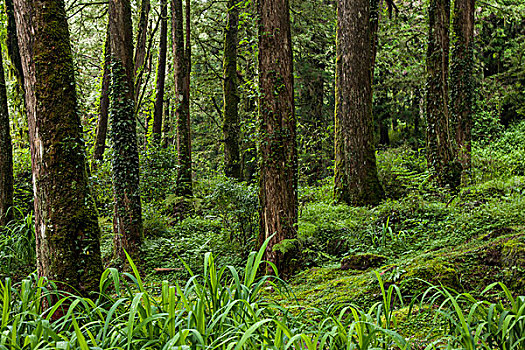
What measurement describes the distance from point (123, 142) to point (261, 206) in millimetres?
3321

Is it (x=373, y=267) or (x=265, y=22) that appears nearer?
(x=373, y=267)

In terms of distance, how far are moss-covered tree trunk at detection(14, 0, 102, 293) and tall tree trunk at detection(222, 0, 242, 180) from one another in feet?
32.5

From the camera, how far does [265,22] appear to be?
6.08 metres

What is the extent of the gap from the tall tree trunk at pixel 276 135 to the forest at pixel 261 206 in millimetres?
29

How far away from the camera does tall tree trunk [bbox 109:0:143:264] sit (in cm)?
783

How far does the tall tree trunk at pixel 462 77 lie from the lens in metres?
11.8

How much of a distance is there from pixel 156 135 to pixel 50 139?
34.9ft

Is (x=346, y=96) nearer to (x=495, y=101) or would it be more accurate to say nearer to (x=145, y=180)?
(x=145, y=180)

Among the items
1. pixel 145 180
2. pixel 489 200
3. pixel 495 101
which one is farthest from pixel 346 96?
pixel 495 101

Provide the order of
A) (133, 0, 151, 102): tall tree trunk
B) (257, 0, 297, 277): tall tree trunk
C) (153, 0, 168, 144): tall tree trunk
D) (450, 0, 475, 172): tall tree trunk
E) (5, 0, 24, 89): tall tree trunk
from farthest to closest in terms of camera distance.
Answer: (153, 0, 168, 144): tall tree trunk
(133, 0, 151, 102): tall tree trunk
(450, 0, 475, 172): tall tree trunk
(5, 0, 24, 89): tall tree trunk
(257, 0, 297, 277): tall tree trunk

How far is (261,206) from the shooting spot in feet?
20.0

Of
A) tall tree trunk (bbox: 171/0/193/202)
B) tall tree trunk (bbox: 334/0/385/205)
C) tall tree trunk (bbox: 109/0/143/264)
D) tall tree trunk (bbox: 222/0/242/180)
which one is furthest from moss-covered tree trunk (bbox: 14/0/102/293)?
tall tree trunk (bbox: 222/0/242/180)

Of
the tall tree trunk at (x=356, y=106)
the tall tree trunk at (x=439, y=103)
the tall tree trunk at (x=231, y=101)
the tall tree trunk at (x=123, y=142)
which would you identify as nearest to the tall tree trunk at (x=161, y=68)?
the tall tree trunk at (x=231, y=101)

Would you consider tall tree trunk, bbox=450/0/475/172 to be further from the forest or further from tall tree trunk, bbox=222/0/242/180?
tall tree trunk, bbox=222/0/242/180
